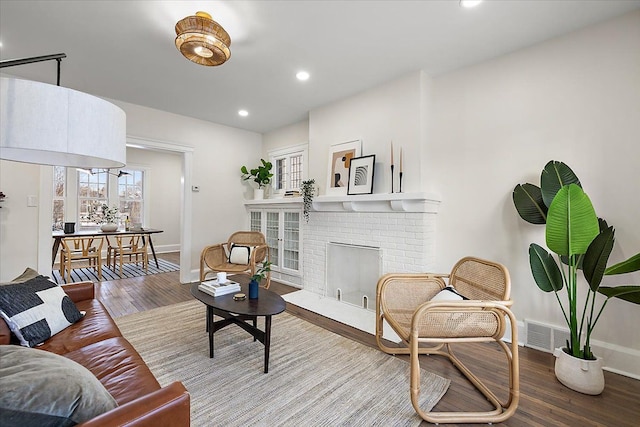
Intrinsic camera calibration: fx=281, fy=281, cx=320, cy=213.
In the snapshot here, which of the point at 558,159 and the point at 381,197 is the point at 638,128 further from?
the point at 381,197

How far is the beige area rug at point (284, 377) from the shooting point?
1673 mm

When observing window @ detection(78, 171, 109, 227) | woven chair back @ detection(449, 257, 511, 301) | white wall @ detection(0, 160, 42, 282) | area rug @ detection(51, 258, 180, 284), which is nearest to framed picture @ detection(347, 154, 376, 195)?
woven chair back @ detection(449, 257, 511, 301)

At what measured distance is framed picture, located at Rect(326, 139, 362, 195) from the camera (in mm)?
3636

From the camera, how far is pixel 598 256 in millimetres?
1849

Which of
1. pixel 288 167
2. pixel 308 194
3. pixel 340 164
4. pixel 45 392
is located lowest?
pixel 45 392

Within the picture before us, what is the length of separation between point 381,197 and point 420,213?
1.48 feet

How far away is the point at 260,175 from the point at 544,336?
437 centimetres

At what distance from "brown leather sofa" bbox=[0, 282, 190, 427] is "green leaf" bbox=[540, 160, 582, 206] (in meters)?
2.73

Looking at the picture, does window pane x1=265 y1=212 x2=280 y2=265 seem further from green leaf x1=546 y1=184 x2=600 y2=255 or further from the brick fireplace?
green leaf x1=546 y1=184 x2=600 y2=255

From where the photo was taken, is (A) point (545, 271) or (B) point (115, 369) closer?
(B) point (115, 369)

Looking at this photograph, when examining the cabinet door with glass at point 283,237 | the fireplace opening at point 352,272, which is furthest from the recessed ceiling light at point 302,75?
the fireplace opening at point 352,272

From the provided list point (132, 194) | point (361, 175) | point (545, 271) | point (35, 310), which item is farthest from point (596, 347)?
point (132, 194)

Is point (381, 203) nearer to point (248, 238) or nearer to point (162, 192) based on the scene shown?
point (248, 238)

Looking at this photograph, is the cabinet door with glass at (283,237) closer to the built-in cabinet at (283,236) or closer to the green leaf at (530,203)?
the built-in cabinet at (283,236)
